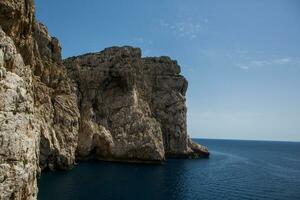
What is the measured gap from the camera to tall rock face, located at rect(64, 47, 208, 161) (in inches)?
3317

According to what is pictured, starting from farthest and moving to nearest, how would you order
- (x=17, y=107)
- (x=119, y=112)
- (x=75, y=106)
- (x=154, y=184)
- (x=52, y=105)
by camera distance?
(x=119, y=112) < (x=75, y=106) < (x=52, y=105) < (x=154, y=184) < (x=17, y=107)

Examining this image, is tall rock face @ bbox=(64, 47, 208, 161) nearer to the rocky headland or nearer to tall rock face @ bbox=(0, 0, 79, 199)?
the rocky headland

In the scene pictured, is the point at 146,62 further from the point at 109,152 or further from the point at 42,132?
the point at 42,132

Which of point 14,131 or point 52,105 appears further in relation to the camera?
point 52,105

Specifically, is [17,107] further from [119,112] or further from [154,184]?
[119,112]

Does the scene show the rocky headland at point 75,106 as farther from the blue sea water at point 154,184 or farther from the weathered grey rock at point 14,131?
the blue sea water at point 154,184

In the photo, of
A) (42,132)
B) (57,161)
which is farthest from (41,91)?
(57,161)

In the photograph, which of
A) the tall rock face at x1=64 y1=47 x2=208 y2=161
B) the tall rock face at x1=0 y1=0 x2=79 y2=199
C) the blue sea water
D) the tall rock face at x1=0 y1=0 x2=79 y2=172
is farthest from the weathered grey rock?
the tall rock face at x1=64 y1=47 x2=208 y2=161

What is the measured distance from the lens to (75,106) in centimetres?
7450

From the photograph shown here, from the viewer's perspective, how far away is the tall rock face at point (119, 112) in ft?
276

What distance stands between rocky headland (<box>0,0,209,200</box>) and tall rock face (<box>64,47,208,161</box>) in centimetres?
26

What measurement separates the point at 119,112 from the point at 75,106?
17086 mm

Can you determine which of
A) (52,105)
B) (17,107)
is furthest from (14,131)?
(52,105)

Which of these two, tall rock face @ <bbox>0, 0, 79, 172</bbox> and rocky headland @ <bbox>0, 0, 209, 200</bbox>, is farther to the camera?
tall rock face @ <bbox>0, 0, 79, 172</bbox>
